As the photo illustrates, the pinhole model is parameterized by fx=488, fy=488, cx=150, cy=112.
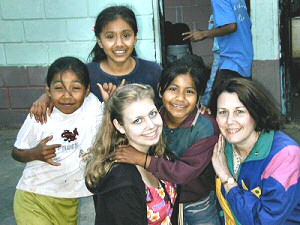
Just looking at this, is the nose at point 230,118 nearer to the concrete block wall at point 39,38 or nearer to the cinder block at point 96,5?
the concrete block wall at point 39,38

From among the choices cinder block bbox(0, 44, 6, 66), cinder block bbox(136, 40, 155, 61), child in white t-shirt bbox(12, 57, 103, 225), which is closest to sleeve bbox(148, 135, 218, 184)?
child in white t-shirt bbox(12, 57, 103, 225)

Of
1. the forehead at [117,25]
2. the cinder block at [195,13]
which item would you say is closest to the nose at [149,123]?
the forehead at [117,25]

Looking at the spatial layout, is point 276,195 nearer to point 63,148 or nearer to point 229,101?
point 229,101

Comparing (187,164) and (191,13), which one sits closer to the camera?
(187,164)

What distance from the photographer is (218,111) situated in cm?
246

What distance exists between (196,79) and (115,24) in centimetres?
61

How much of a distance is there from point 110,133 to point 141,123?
17 cm

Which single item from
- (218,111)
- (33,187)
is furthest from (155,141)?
(33,187)

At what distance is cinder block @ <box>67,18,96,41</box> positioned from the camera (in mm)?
5359

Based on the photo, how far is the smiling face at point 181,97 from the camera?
102 inches

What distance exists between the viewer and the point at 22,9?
18.0ft

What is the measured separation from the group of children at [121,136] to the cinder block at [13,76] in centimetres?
293

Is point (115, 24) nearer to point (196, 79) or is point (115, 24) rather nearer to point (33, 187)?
point (196, 79)

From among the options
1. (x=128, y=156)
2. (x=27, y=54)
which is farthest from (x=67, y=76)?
(x=27, y=54)
